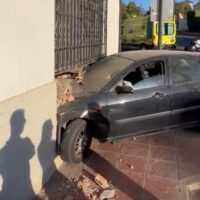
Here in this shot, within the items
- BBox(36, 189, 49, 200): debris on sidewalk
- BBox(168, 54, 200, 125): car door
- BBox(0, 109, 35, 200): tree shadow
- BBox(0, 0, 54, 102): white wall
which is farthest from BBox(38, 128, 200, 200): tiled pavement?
BBox(0, 0, 54, 102): white wall

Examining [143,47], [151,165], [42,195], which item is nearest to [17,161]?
[42,195]

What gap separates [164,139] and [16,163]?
3.24 m

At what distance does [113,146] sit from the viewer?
6270 millimetres

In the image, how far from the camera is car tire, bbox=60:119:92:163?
5.29 meters

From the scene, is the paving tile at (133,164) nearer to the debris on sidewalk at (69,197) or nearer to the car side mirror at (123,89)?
the car side mirror at (123,89)

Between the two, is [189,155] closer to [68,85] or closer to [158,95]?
[158,95]

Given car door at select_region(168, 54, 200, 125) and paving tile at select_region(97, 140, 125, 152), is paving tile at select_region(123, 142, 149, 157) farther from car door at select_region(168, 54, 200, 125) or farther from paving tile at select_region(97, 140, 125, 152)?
car door at select_region(168, 54, 200, 125)

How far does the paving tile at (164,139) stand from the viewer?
6.40m

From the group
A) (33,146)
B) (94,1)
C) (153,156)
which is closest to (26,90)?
(33,146)

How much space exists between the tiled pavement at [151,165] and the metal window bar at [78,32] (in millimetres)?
1646

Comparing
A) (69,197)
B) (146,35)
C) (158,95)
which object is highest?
(146,35)

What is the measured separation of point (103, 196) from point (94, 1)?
5192 mm

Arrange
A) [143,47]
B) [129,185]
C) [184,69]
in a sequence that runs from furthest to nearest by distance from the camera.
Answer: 1. [143,47]
2. [184,69]
3. [129,185]

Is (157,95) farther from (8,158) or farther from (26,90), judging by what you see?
(8,158)
